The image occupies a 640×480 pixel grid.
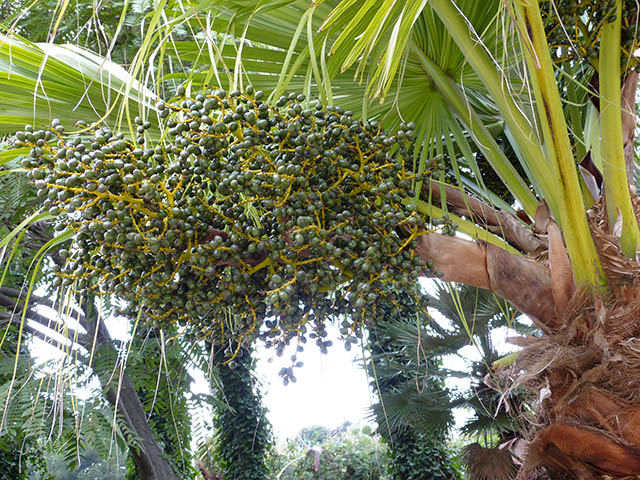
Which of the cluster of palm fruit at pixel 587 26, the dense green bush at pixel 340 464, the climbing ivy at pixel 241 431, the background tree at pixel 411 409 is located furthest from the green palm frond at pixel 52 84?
the dense green bush at pixel 340 464

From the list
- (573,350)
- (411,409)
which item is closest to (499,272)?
(573,350)

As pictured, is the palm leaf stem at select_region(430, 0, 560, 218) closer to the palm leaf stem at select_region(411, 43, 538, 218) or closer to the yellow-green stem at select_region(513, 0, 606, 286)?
the yellow-green stem at select_region(513, 0, 606, 286)

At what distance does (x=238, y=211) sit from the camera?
1207 millimetres

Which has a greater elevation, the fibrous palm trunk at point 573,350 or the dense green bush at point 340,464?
the fibrous palm trunk at point 573,350

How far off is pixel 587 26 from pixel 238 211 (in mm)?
1098

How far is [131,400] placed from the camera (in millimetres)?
5148

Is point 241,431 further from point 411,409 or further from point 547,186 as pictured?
point 547,186

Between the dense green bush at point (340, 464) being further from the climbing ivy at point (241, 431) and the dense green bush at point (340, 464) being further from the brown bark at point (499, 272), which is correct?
the brown bark at point (499, 272)

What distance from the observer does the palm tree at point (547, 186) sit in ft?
4.08

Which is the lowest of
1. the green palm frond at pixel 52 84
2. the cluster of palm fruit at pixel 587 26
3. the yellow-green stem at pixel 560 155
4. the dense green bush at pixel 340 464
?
the dense green bush at pixel 340 464

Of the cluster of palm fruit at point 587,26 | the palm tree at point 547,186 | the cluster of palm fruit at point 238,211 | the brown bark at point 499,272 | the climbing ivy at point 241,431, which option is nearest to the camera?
the cluster of palm fruit at point 238,211

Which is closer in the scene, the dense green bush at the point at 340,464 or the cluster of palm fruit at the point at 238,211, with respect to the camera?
the cluster of palm fruit at the point at 238,211

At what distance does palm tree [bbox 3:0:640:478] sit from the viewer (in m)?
1.24

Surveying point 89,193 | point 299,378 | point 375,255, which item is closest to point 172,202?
point 89,193
